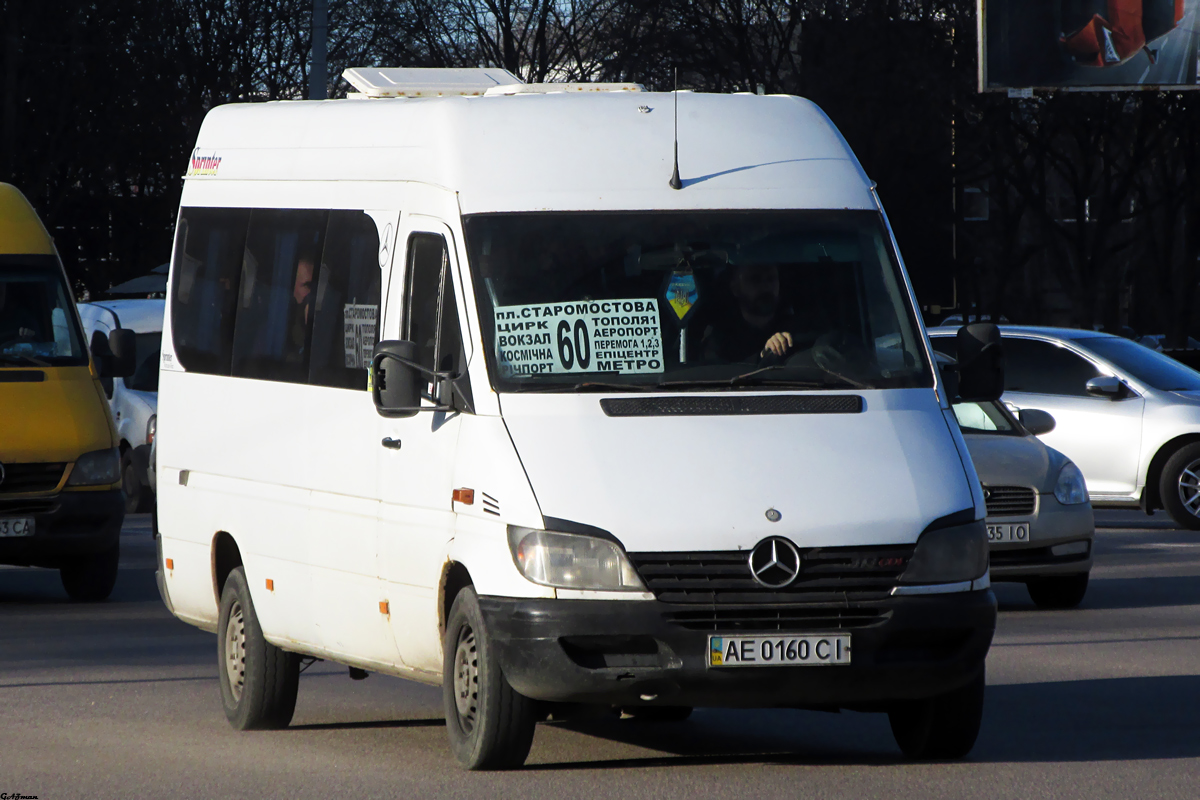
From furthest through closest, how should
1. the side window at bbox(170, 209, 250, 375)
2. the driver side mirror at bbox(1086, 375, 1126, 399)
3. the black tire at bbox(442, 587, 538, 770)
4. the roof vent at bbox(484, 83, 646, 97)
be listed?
the driver side mirror at bbox(1086, 375, 1126, 399), the side window at bbox(170, 209, 250, 375), the roof vent at bbox(484, 83, 646, 97), the black tire at bbox(442, 587, 538, 770)

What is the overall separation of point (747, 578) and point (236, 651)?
2916 millimetres

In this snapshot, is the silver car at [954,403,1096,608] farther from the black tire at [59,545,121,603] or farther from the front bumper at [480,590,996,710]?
the front bumper at [480,590,996,710]

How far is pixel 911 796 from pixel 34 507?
8192 millimetres

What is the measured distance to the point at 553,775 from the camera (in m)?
7.53

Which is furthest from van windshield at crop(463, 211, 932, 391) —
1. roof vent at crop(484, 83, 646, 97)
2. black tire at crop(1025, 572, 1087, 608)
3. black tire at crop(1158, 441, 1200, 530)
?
black tire at crop(1158, 441, 1200, 530)

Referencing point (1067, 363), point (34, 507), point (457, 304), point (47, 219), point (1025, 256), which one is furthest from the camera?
point (1025, 256)

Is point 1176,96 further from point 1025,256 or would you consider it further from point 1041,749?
point 1041,749

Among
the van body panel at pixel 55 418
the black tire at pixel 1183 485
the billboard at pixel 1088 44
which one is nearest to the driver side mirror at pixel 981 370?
the van body panel at pixel 55 418

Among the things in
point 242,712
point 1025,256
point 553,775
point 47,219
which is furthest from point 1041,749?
point 1025,256

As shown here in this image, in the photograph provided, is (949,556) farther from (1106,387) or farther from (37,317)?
(1106,387)

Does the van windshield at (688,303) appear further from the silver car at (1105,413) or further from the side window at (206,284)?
the silver car at (1105,413)

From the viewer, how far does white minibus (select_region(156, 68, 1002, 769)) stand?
7160 millimetres

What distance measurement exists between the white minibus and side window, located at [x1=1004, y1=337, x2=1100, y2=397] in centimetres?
1030

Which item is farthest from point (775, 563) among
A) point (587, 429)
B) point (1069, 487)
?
point (1069, 487)
